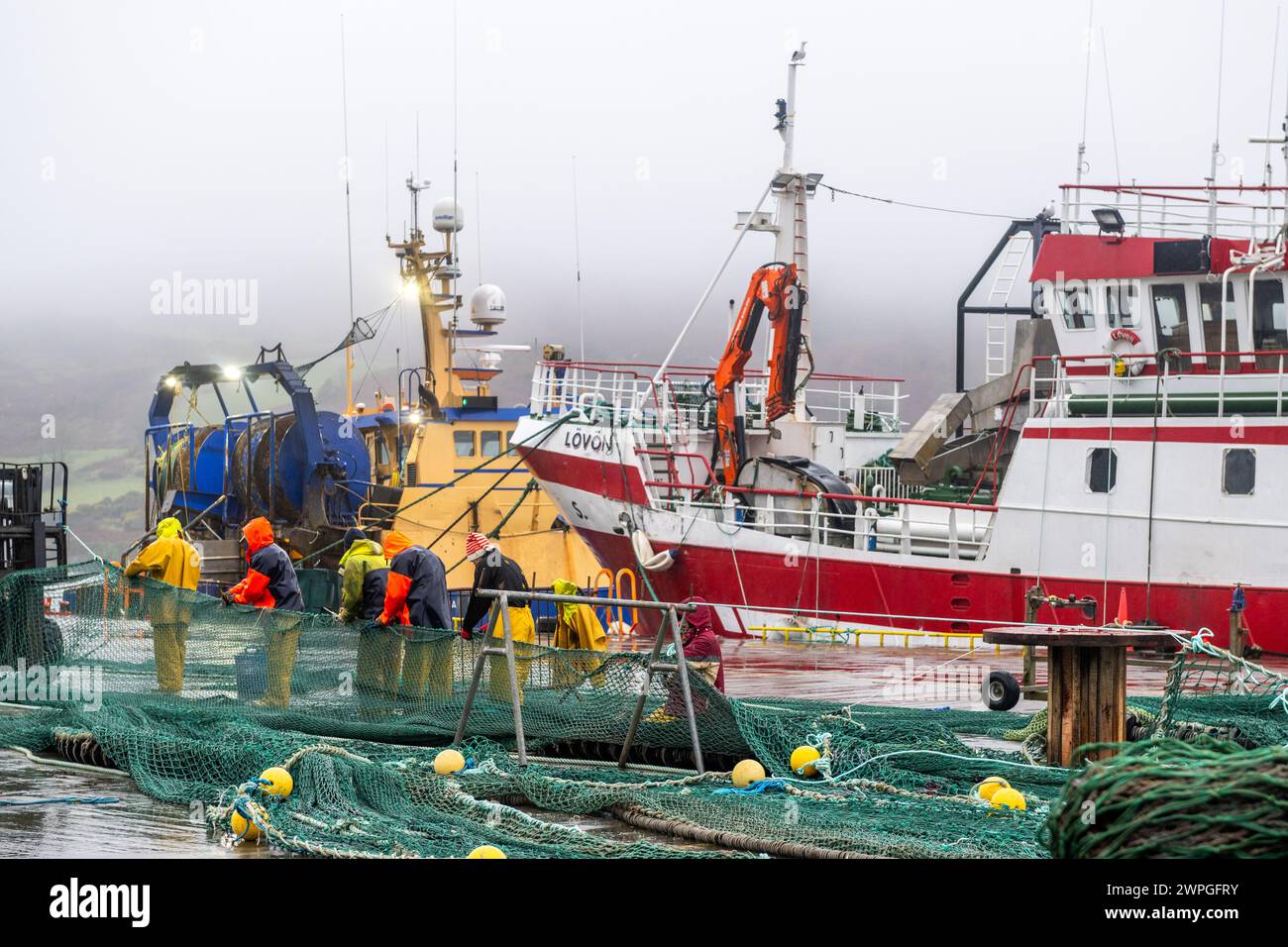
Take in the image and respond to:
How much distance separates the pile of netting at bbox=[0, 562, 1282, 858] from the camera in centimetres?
664

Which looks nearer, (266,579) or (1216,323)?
(266,579)

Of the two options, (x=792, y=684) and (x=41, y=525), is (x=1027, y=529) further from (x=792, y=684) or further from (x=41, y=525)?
(x=41, y=525)

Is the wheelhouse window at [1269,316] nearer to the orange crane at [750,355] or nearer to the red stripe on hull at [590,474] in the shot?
the orange crane at [750,355]

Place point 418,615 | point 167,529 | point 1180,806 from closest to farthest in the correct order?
point 1180,806, point 418,615, point 167,529

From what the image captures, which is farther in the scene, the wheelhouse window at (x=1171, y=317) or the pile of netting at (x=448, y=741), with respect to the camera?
the wheelhouse window at (x=1171, y=317)

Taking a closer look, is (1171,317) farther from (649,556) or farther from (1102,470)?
(649,556)

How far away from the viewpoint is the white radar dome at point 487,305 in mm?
27125

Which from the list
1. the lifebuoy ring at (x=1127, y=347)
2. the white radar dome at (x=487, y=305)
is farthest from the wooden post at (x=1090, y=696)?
the white radar dome at (x=487, y=305)

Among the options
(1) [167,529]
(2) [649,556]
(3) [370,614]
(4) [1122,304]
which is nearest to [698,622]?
(3) [370,614]

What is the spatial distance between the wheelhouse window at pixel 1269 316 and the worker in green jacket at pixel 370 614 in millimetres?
11963

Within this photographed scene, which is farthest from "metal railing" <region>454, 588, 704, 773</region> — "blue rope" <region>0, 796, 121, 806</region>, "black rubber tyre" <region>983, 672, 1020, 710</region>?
"black rubber tyre" <region>983, 672, 1020, 710</region>

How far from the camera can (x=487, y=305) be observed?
89.0ft

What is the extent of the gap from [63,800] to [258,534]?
343 centimetres

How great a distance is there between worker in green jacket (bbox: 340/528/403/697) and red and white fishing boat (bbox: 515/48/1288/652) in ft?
27.5
